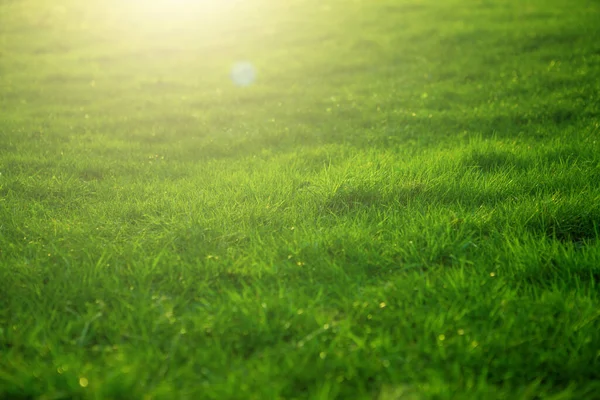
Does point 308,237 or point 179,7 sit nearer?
point 308,237

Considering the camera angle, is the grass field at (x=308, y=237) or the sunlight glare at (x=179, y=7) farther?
the sunlight glare at (x=179, y=7)

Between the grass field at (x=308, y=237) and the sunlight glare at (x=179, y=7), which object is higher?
the sunlight glare at (x=179, y=7)

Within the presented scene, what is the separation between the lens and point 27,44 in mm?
16406

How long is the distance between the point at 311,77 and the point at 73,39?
956 cm

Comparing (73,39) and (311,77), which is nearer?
(311,77)

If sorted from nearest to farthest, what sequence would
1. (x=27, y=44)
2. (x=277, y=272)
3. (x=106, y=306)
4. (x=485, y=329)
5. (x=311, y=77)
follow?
(x=485, y=329) < (x=106, y=306) < (x=277, y=272) < (x=311, y=77) < (x=27, y=44)

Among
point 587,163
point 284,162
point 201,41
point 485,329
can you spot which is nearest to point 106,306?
point 485,329

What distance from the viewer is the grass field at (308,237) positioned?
290cm

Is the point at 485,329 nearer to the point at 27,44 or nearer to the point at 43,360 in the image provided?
the point at 43,360

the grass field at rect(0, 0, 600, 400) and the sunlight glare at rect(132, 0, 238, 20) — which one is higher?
the sunlight glare at rect(132, 0, 238, 20)

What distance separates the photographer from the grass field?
9.53ft

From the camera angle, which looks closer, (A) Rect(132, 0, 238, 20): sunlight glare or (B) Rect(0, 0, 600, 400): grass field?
(B) Rect(0, 0, 600, 400): grass field

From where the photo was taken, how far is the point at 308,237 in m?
4.39

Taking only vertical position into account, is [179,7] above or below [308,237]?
above
